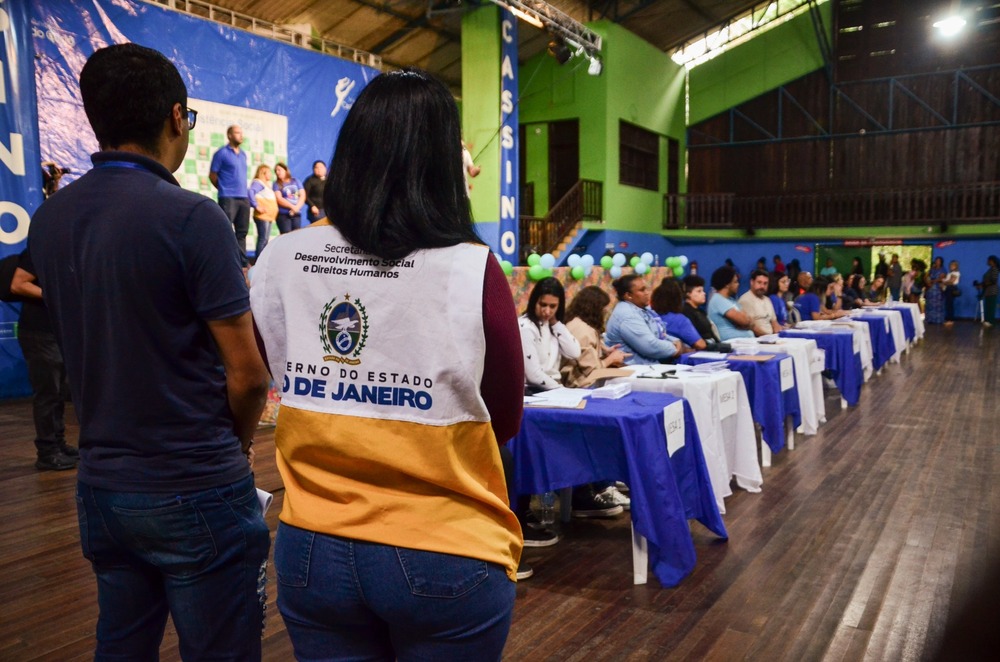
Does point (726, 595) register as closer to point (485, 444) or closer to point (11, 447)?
point (485, 444)

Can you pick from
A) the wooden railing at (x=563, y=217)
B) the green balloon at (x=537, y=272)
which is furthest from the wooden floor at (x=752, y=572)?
the wooden railing at (x=563, y=217)

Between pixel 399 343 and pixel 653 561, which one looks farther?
pixel 653 561

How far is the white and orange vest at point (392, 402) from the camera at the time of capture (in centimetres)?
94

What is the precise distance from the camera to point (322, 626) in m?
1.01

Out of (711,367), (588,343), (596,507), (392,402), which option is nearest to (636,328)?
(588,343)

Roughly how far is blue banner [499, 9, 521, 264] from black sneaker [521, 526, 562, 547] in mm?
7910

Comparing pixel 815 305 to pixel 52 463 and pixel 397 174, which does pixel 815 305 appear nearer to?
pixel 52 463

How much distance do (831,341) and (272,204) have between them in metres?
5.80

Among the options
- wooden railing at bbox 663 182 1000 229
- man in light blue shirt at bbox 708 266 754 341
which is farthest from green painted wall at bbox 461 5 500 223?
wooden railing at bbox 663 182 1000 229

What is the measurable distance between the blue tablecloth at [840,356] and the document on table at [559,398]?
385cm

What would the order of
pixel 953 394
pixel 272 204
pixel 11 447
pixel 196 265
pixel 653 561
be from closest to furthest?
1. pixel 196 265
2. pixel 653 561
3. pixel 11 447
4. pixel 953 394
5. pixel 272 204

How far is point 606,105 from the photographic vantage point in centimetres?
1498

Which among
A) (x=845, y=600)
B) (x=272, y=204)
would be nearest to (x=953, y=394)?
(x=845, y=600)

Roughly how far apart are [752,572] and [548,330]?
5.14 ft
